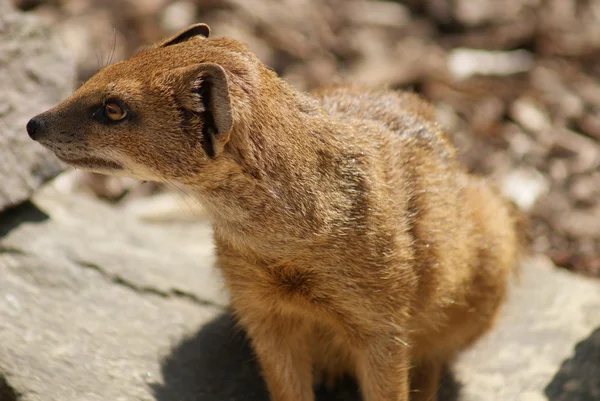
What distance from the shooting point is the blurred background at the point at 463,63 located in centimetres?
666

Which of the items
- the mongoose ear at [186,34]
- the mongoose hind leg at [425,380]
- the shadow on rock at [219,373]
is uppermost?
the mongoose ear at [186,34]

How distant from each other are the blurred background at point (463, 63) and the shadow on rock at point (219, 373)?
188 centimetres

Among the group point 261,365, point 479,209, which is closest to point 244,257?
point 261,365

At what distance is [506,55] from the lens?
26.6 ft

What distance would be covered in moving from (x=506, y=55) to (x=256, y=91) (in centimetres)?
530

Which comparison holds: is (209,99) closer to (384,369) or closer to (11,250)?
(384,369)

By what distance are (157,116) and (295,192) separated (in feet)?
2.21

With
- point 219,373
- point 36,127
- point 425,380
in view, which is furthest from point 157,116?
point 425,380

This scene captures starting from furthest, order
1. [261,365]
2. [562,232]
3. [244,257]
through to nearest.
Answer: [562,232]
[261,365]
[244,257]

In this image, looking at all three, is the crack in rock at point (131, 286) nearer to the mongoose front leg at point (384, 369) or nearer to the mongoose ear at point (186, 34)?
the mongoose front leg at point (384, 369)

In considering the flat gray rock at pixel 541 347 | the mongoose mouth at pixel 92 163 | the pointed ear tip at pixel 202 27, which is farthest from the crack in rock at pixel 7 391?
the flat gray rock at pixel 541 347

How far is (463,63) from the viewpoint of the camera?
7957mm

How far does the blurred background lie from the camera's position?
6660 mm

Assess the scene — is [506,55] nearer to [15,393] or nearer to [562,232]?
[562,232]
